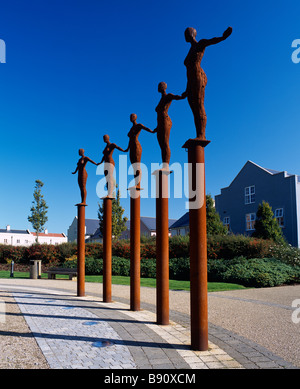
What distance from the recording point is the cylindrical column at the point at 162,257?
22.2 feet

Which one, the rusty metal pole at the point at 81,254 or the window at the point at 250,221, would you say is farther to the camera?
the window at the point at 250,221

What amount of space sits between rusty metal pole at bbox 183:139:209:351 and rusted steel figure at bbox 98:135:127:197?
15.1 ft

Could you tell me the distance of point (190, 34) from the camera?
5.76m

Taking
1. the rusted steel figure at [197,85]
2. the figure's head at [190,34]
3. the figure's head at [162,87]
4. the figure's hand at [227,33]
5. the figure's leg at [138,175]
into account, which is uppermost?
the figure's head at [190,34]

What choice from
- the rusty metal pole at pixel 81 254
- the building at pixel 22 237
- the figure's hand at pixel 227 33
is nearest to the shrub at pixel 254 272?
the rusty metal pole at pixel 81 254

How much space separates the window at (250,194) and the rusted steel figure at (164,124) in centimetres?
2781

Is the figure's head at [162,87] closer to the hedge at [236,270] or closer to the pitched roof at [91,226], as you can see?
the hedge at [236,270]

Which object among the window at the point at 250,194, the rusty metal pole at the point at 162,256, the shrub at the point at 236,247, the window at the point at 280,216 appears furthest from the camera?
the window at the point at 250,194

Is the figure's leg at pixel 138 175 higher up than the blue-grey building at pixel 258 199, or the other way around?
the blue-grey building at pixel 258 199

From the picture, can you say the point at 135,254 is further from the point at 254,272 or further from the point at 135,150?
the point at 254,272

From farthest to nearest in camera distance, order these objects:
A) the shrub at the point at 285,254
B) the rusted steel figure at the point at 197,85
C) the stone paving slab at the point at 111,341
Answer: the shrub at the point at 285,254, the rusted steel figure at the point at 197,85, the stone paving slab at the point at 111,341

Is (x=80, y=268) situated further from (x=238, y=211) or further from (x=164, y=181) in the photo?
(x=238, y=211)
